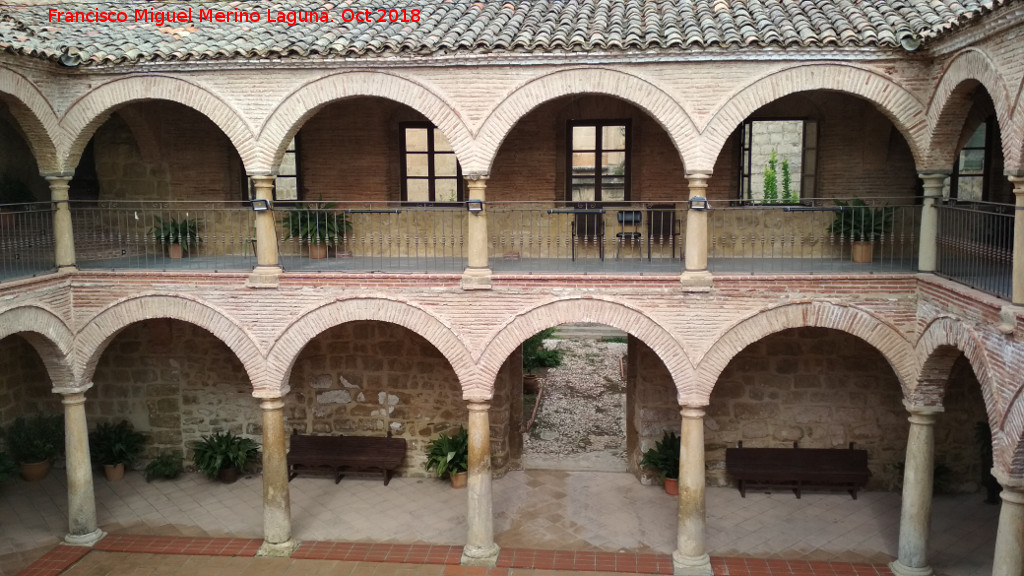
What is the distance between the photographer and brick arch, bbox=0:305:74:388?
10203mm

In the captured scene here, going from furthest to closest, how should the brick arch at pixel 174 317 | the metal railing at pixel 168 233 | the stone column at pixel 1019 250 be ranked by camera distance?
the metal railing at pixel 168 233 < the brick arch at pixel 174 317 < the stone column at pixel 1019 250

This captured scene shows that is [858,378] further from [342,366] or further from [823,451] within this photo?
[342,366]

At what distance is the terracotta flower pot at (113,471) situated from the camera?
13070 mm

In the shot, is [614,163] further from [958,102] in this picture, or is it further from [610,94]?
[958,102]

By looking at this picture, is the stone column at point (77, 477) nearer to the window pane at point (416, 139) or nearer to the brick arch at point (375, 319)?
the brick arch at point (375, 319)

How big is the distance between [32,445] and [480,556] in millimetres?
7332

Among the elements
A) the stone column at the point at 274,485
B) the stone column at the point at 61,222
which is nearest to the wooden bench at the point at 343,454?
the stone column at the point at 274,485

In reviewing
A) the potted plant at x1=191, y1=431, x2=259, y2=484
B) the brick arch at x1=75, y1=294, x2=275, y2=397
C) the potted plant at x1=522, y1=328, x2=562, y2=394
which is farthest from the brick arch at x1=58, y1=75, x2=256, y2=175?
the potted plant at x1=522, y1=328, x2=562, y2=394

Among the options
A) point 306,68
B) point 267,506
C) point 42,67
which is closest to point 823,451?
point 267,506

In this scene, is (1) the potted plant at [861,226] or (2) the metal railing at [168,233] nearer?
(1) the potted plant at [861,226]

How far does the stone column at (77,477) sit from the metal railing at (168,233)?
7.90 feet

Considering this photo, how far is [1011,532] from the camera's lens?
26.0 ft

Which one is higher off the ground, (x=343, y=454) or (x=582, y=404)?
(x=343, y=454)

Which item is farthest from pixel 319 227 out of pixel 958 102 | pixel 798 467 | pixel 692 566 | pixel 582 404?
pixel 958 102
